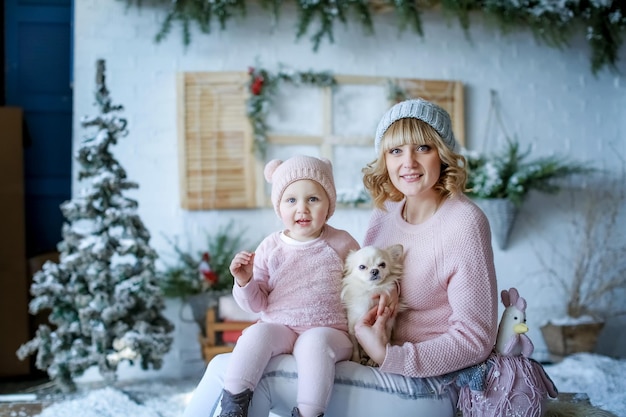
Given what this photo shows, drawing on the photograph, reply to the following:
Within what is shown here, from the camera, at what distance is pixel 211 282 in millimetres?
3857

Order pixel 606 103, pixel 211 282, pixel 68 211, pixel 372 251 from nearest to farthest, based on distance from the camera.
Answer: pixel 372 251, pixel 68 211, pixel 211 282, pixel 606 103

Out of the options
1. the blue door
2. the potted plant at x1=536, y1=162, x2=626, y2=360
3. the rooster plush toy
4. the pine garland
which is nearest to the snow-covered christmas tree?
the pine garland

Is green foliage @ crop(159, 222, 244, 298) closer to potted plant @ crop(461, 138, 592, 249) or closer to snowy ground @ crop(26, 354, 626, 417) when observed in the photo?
snowy ground @ crop(26, 354, 626, 417)

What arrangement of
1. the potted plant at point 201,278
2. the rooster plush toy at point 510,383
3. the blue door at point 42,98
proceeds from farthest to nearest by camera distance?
1. the blue door at point 42,98
2. the potted plant at point 201,278
3. the rooster plush toy at point 510,383

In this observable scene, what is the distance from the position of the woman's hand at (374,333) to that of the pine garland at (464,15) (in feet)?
8.96

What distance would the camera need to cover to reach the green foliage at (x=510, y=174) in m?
4.11

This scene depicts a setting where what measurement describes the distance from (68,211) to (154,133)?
0.82 m

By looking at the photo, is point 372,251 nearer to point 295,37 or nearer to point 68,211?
point 68,211

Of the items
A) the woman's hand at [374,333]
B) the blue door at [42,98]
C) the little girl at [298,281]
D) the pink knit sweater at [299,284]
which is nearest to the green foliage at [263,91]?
the blue door at [42,98]

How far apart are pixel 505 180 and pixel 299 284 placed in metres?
2.66

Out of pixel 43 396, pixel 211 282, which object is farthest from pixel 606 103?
pixel 43 396

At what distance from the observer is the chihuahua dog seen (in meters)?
1.80

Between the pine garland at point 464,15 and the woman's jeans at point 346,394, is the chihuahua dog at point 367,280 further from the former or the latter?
the pine garland at point 464,15

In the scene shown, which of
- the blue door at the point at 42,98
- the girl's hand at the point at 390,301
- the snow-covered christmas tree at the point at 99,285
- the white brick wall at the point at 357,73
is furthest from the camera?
the blue door at the point at 42,98
